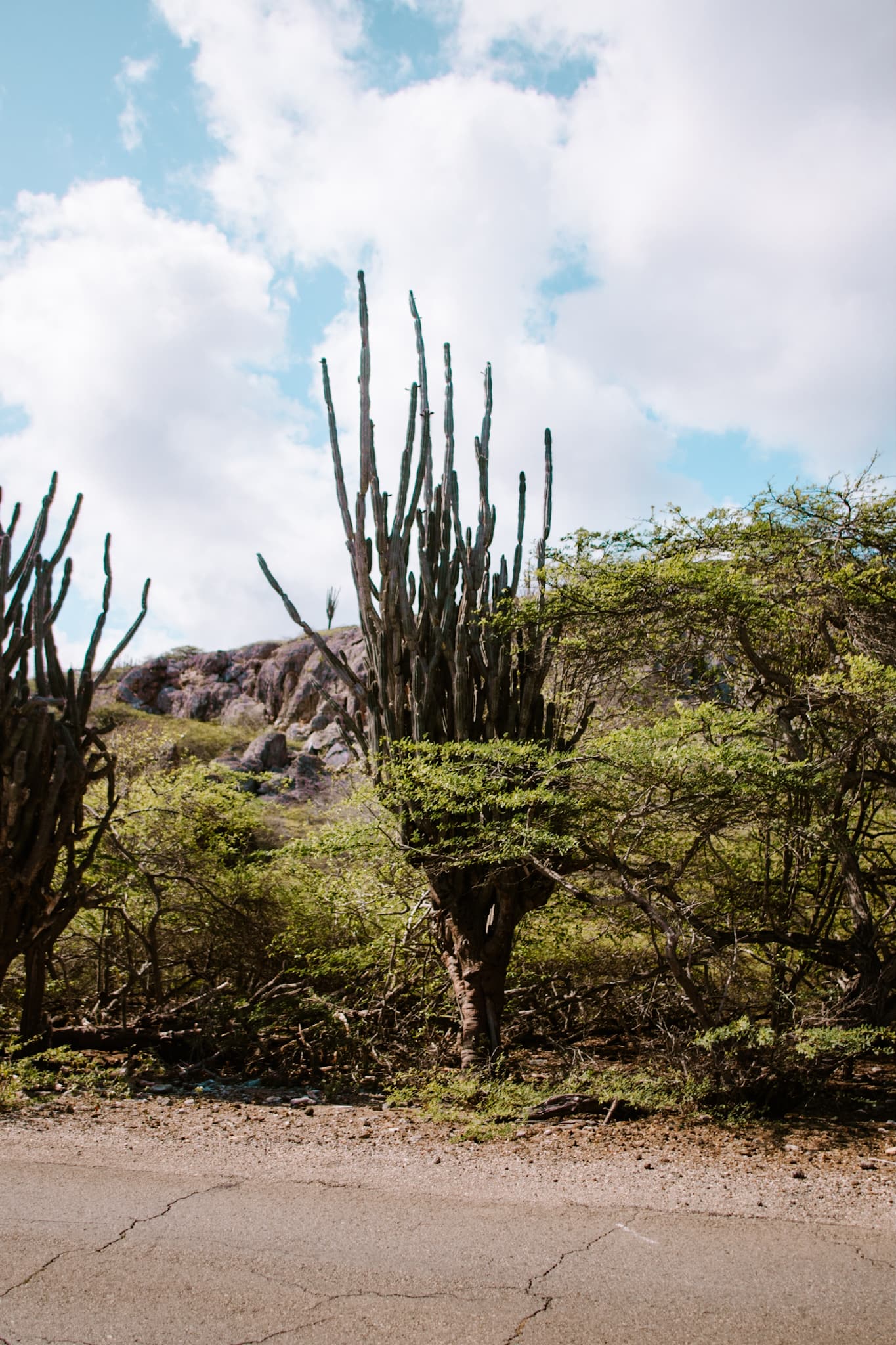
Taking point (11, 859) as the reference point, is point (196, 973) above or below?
below

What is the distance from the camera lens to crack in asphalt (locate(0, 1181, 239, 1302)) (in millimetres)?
3170

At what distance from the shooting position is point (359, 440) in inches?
329

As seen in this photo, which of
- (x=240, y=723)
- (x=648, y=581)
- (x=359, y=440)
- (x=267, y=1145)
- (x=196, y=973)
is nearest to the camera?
(x=267, y=1145)

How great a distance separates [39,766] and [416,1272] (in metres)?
5.33

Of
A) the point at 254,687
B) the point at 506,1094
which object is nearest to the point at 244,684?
the point at 254,687

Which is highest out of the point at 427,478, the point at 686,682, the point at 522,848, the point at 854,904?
the point at 427,478

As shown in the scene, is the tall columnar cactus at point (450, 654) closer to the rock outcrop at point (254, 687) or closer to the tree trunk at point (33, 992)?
the tree trunk at point (33, 992)

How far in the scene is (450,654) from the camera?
7855mm

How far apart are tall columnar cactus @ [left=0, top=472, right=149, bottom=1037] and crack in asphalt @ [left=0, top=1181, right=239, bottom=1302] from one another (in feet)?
12.0

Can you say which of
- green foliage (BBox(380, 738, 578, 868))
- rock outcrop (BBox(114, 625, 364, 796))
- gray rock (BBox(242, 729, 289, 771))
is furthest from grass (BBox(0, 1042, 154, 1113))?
rock outcrop (BBox(114, 625, 364, 796))

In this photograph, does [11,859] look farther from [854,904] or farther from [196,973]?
[854,904]

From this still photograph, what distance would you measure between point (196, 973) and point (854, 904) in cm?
635

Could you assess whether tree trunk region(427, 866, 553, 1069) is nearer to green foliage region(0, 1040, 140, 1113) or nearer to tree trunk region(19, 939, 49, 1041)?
green foliage region(0, 1040, 140, 1113)

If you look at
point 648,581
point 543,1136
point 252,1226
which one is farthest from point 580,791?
point 252,1226
